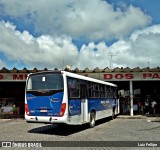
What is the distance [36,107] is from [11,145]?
11.7 feet

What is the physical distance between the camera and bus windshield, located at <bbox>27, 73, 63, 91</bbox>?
45.3 ft

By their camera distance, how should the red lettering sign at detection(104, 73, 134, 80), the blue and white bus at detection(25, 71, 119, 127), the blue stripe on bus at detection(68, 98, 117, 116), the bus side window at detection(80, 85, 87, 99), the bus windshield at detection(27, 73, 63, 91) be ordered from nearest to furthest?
the blue and white bus at detection(25, 71, 119, 127) < the bus windshield at detection(27, 73, 63, 91) < the blue stripe on bus at detection(68, 98, 117, 116) < the bus side window at detection(80, 85, 87, 99) < the red lettering sign at detection(104, 73, 134, 80)

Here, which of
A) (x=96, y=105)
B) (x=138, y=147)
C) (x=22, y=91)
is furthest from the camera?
(x=22, y=91)

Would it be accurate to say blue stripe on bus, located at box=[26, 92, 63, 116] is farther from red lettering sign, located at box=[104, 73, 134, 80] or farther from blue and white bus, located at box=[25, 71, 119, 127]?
red lettering sign, located at box=[104, 73, 134, 80]

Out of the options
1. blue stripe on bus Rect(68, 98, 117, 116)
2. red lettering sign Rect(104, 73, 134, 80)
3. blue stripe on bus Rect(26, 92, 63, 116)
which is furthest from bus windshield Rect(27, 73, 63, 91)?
red lettering sign Rect(104, 73, 134, 80)

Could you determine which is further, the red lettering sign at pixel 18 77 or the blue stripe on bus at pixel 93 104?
the red lettering sign at pixel 18 77

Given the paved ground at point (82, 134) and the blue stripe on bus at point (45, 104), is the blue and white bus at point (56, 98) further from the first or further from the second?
the paved ground at point (82, 134)

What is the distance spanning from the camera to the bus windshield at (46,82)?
13805 millimetres

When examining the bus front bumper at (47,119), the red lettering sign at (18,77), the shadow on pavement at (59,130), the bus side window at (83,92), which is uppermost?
the red lettering sign at (18,77)

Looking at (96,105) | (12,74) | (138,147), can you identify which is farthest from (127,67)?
(138,147)

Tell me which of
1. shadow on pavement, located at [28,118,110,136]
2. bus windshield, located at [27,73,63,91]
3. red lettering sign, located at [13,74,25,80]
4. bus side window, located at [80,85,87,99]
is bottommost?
shadow on pavement, located at [28,118,110,136]

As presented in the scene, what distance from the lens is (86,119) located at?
52.2ft

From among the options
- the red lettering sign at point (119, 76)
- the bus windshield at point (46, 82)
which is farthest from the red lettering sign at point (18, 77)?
the bus windshield at point (46, 82)

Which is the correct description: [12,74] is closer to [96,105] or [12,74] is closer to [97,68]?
[97,68]
